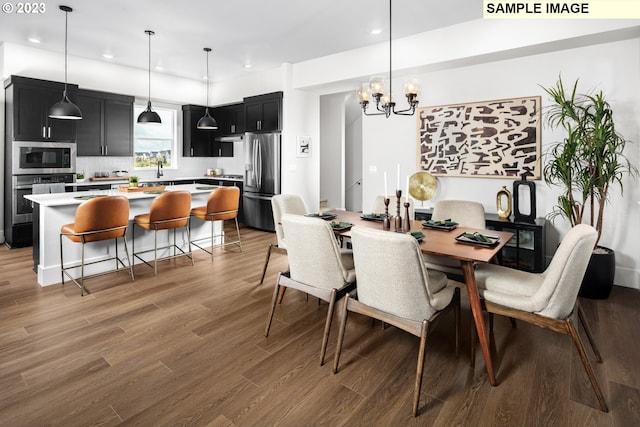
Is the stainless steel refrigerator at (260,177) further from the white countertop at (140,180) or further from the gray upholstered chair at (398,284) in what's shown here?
the gray upholstered chair at (398,284)

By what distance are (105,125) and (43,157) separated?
117 cm

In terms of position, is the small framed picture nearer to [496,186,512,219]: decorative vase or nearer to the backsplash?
the backsplash

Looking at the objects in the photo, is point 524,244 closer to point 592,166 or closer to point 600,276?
point 600,276

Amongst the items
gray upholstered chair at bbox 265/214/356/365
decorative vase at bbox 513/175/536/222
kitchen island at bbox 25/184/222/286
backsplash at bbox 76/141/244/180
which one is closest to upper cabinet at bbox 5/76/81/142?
backsplash at bbox 76/141/244/180

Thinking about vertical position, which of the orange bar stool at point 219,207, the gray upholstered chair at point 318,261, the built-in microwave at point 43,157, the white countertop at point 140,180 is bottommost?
the gray upholstered chair at point 318,261

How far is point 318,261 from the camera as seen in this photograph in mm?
2395

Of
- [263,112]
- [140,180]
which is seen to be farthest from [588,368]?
[140,180]

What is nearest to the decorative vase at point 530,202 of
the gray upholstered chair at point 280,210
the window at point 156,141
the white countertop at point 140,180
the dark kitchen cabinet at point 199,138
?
the gray upholstered chair at point 280,210

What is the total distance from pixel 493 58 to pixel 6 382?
5136 mm

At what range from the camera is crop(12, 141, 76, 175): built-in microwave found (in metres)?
5.14

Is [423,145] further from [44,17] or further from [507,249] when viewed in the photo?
[44,17]

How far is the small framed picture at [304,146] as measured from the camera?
657 centimetres

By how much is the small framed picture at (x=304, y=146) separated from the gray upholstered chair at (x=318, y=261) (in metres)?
4.26

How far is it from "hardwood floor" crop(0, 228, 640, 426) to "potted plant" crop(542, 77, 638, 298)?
0.30m
